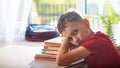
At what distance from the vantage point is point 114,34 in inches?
66.4

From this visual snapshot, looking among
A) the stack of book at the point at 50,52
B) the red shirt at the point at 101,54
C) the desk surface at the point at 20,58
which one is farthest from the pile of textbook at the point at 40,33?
the red shirt at the point at 101,54

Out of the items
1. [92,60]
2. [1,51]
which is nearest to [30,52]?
[1,51]

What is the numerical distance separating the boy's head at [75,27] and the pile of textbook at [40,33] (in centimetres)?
71

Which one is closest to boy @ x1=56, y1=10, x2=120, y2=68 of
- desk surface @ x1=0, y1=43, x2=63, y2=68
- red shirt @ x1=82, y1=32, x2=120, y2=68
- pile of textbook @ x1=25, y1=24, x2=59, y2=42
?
red shirt @ x1=82, y1=32, x2=120, y2=68

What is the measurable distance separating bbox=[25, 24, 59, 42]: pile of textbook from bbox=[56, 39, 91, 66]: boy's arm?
2.42 ft

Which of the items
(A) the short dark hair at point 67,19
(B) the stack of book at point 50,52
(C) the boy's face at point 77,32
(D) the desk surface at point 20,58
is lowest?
(D) the desk surface at point 20,58

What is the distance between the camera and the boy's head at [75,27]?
1287 mm

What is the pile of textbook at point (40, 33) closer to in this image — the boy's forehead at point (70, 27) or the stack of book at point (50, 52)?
the stack of book at point (50, 52)

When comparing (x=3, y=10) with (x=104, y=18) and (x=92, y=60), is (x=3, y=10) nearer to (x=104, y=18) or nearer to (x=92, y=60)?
(x=104, y=18)

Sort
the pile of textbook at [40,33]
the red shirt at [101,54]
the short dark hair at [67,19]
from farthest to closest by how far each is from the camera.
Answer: the pile of textbook at [40,33], the short dark hair at [67,19], the red shirt at [101,54]

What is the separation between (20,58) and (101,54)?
0.56 m

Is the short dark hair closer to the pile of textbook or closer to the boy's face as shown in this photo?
the boy's face

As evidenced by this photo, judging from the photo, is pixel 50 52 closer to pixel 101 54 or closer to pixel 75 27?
pixel 75 27

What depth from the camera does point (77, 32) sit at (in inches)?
50.8
